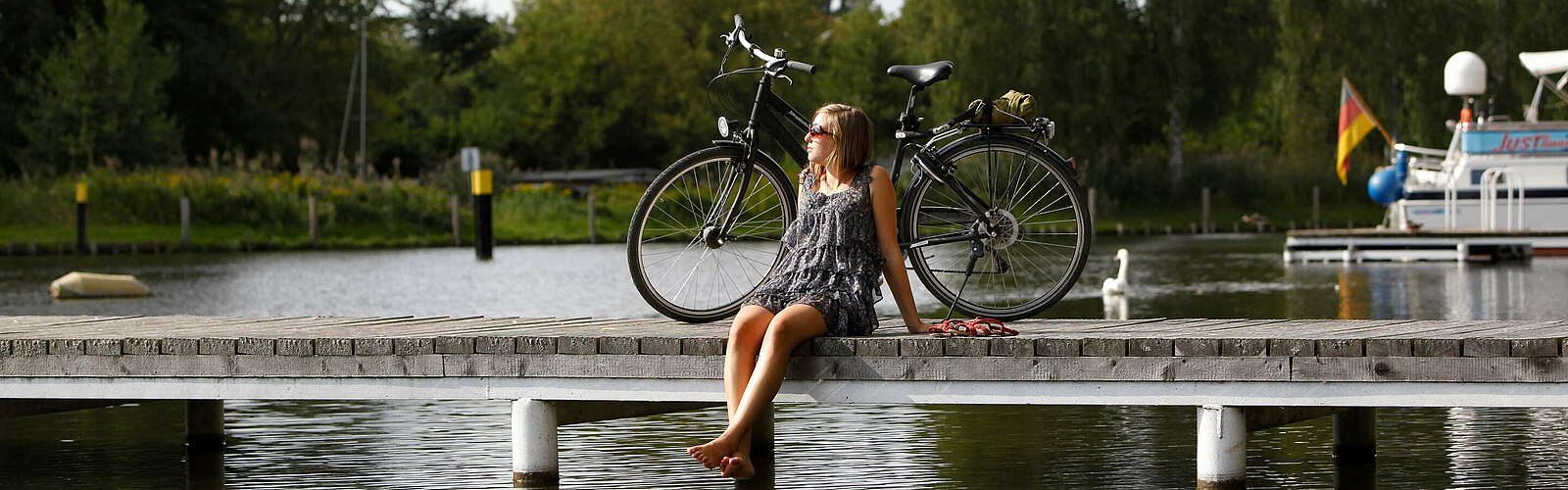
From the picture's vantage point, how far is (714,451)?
21.9ft

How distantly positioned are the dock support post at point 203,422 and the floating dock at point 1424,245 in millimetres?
20939

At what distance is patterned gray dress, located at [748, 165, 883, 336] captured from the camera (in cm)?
714

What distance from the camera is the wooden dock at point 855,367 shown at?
6668mm

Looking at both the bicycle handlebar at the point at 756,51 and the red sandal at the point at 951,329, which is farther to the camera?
the bicycle handlebar at the point at 756,51

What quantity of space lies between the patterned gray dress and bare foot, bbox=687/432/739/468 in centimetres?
55

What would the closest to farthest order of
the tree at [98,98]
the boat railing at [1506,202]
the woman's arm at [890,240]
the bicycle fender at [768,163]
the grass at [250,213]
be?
the woman's arm at [890,240]
the bicycle fender at [768,163]
the boat railing at [1506,202]
the grass at [250,213]
the tree at [98,98]

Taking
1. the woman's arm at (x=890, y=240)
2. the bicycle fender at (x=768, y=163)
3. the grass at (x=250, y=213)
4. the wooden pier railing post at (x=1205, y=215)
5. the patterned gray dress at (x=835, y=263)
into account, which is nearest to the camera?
the patterned gray dress at (x=835, y=263)

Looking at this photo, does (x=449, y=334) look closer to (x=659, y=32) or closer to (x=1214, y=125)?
(x=1214, y=125)

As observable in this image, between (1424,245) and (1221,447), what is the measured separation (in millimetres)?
22075

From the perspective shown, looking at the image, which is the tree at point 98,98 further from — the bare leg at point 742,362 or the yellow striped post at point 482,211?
the bare leg at point 742,362

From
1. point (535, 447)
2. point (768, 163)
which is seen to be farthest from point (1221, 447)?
point (535, 447)

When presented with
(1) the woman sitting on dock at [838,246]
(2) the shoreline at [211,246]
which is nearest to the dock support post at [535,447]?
(1) the woman sitting on dock at [838,246]

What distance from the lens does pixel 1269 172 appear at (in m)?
51.4

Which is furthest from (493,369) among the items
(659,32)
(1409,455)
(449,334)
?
(659,32)
